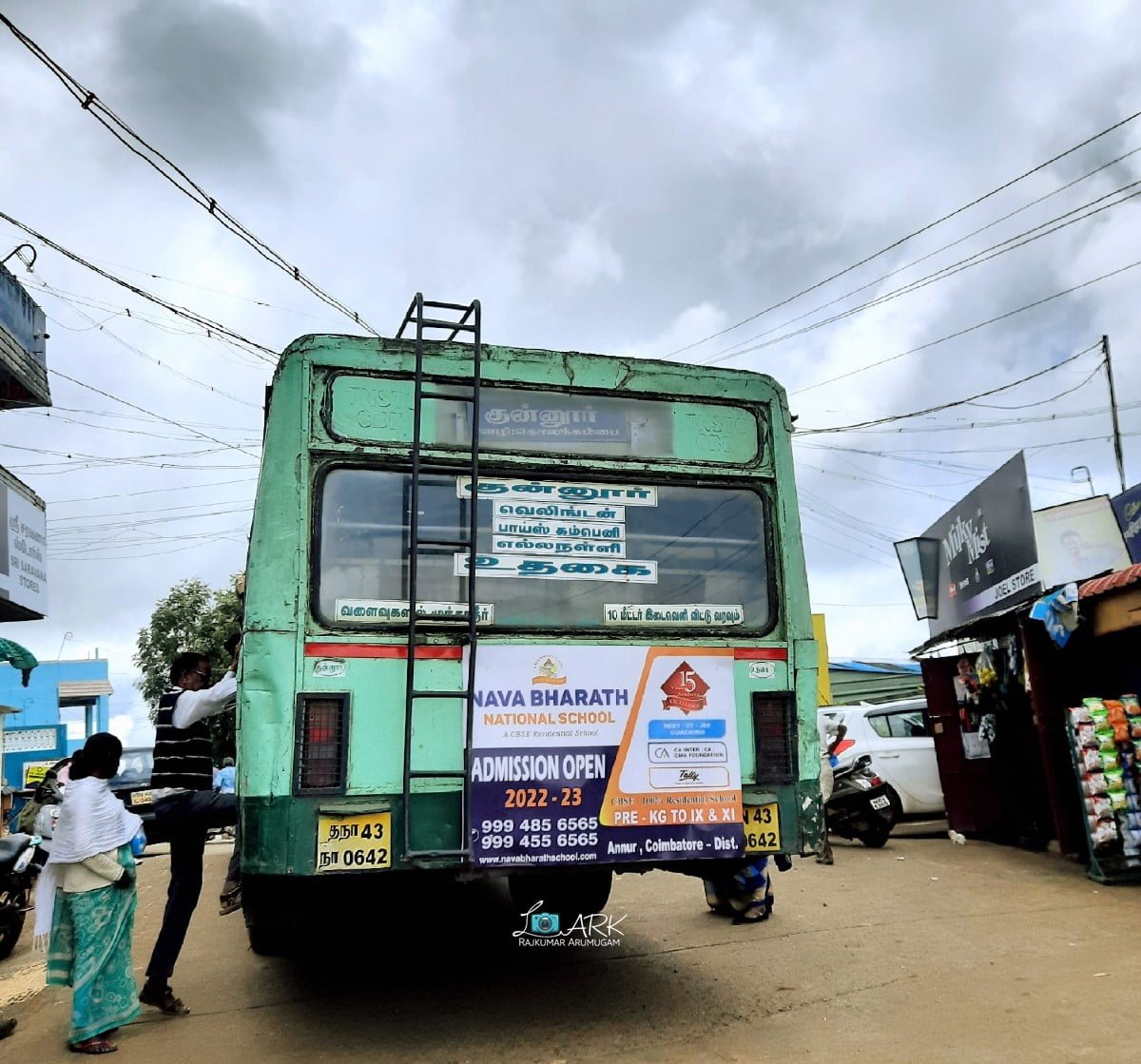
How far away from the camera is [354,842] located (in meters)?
4.42

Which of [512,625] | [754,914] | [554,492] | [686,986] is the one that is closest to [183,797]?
[512,625]

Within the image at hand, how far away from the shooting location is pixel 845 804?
1115 centimetres

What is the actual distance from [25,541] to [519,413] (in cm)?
1409

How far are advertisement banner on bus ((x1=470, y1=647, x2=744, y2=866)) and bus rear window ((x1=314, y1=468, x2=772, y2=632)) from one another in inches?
9.3

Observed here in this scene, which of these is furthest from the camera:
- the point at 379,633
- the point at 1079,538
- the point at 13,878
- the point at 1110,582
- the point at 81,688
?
the point at 81,688

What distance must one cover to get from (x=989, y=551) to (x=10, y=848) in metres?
9.24

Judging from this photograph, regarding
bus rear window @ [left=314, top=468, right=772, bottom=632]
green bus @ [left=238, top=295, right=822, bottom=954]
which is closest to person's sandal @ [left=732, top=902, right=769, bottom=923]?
green bus @ [left=238, top=295, right=822, bottom=954]

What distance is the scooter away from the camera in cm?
1113

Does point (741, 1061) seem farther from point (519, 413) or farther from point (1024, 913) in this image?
point (1024, 913)

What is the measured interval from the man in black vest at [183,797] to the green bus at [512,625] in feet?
2.05

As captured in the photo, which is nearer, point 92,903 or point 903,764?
point 92,903

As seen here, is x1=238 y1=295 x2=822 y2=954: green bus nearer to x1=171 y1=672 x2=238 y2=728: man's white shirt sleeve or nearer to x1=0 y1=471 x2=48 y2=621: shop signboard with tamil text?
x1=171 y1=672 x2=238 y2=728: man's white shirt sleeve

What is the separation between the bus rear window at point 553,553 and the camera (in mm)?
4715

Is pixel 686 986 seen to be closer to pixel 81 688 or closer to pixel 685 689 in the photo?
pixel 685 689
